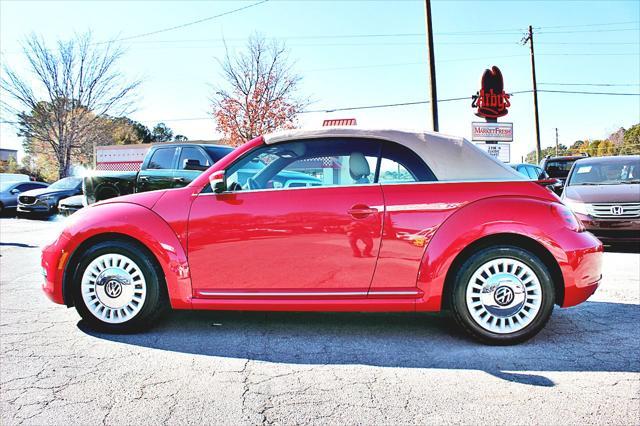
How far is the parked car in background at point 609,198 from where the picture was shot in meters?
7.95

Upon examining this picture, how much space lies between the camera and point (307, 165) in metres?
3.75

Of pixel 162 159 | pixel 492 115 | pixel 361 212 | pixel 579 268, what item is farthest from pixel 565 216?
pixel 492 115

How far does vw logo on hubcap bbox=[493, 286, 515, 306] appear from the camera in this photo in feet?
11.2

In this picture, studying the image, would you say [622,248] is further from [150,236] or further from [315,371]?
[150,236]

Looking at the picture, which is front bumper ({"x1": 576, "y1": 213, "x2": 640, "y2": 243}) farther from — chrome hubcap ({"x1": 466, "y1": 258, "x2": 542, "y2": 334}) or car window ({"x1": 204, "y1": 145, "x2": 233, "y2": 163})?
car window ({"x1": 204, "y1": 145, "x2": 233, "y2": 163})

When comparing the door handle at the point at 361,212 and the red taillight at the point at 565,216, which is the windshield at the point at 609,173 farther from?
the door handle at the point at 361,212

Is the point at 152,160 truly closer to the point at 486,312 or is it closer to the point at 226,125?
the point at 486,312

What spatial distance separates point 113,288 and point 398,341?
87.9 inches

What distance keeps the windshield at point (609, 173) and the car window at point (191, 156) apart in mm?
7093

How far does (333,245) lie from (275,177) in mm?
725

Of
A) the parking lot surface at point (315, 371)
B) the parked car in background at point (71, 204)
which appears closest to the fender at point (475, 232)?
the parking lot surface at point (315, 371)

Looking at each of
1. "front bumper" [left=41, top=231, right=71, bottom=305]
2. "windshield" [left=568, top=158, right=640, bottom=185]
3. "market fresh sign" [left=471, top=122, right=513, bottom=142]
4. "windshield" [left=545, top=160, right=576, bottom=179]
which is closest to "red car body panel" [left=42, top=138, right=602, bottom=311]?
"front bumper" [left=41, top=231, right=71, bottom=305]

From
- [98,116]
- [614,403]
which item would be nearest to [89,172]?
[614,403]

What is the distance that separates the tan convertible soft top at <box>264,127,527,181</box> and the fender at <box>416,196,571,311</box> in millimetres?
251
